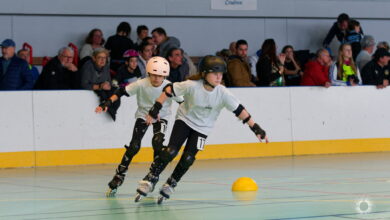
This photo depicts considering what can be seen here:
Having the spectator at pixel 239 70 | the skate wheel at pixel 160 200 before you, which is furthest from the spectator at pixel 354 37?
the skate wheel at pixel 160 200

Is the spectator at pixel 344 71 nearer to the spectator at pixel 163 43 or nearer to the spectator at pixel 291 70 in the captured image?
the spectator at pixel 291 70

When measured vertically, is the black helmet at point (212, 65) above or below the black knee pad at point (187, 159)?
above

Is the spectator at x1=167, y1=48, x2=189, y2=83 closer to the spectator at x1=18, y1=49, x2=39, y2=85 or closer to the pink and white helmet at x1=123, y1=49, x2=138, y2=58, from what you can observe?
the pink and white helmet at x1=123, y1=49, x2=138, y2=58

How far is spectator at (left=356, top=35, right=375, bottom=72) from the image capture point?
59.4 feet

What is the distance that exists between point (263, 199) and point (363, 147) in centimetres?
898

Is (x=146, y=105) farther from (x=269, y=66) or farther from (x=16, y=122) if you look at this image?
(x=269, y=66)

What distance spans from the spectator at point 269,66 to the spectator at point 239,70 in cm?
29

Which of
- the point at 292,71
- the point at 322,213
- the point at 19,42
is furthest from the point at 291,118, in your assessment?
the point at 322,213

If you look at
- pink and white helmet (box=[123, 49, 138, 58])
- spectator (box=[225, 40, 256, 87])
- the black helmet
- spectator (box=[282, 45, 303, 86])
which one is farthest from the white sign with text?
the black helmet

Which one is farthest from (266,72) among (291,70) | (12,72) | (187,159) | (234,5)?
(187,159)

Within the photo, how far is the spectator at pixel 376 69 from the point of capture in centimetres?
1725

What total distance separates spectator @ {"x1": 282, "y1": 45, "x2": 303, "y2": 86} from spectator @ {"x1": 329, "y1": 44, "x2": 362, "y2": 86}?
3.00ft

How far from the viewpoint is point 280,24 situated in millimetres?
20031

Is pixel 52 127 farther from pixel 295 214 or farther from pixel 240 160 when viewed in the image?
pixel 295 214
